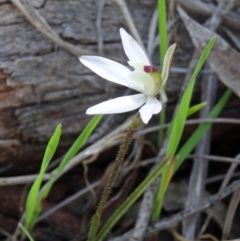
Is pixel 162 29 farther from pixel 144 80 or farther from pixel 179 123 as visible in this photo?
pixel 144 80

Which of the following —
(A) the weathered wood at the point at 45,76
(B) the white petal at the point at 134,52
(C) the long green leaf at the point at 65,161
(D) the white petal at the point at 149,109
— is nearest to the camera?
(D) the white petal at the point at 149,109

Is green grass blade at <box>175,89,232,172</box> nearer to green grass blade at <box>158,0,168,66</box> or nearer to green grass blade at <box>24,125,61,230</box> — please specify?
green grass blade at <box>158,0,168,66</box>

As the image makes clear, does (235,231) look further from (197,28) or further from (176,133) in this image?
(197,28)

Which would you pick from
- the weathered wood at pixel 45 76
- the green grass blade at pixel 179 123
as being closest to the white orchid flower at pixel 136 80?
the green grass blade at pixel 179 123

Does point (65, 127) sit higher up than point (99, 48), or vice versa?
point (99, 48)

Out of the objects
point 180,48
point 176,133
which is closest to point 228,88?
point 180,48

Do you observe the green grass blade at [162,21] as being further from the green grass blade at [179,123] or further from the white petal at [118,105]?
the white petal at [118,105]
